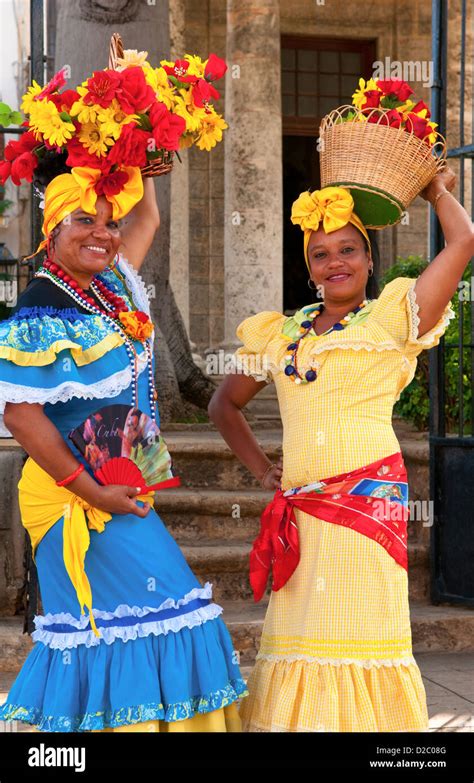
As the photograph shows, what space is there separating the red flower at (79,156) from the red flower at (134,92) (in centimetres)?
17

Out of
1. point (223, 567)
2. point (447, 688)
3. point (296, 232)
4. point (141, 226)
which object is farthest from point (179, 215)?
point (141, 226)

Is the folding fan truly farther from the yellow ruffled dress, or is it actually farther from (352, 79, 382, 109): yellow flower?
(352, 79, 382, 109): yellow flower

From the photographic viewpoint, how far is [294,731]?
3166 millimetres

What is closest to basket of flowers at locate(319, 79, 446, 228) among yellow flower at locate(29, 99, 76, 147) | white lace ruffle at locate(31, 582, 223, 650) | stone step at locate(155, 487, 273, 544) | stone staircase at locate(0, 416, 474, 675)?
yellow flower at locate(29, 99, 76, 147)

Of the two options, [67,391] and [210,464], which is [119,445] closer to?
[67,391]

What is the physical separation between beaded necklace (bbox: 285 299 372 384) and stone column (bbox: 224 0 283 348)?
6488 mm

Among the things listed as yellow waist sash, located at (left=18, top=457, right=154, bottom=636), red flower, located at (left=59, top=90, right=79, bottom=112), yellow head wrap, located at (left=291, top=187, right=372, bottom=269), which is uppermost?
red flower, located at (left=59, top=90, right=79, bottom=112)

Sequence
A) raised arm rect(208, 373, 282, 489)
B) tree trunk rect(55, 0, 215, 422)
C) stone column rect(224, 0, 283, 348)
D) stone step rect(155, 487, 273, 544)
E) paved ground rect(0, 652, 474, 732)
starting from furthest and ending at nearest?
stone column rect(224, 0, 283, 348)
tree trunk rect(55, 0, 215, 422)
stone step rect(155, 487, 273, 544)
paved ground rect(0, 652, 474, 732)
raised arm rect(208, 373, 282, 489)

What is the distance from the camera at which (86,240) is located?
3.18 metres

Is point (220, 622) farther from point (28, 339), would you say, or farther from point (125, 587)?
point (28, 339)

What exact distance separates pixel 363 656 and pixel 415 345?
0.95 meters

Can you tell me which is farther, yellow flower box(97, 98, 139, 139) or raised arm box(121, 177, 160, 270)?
raised arm box(121, 177, 160, 270)

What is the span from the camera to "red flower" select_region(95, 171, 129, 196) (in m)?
3.16
